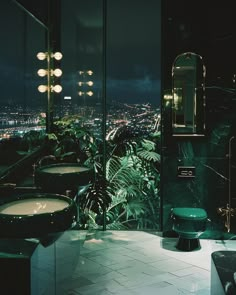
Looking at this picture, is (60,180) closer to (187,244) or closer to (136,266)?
(136,266)

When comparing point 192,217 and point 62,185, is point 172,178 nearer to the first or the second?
point 192,217

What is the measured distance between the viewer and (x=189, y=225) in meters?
4.42

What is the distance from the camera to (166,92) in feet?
16.1

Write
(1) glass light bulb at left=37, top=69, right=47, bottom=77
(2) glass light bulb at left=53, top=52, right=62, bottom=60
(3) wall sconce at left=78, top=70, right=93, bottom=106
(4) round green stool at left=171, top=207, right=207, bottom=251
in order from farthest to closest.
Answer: (2) glass light bulb at left=53, top=52, right=62, bottom=60 < (1) glass light bulb at left=37, top=69, right=47, bottom=77 < (3) wall sconce at left=78, top=70, right=93, bottom=106 < (4) round green stool at left=171, top=207, right=207, bottom=251

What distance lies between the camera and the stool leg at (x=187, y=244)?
4555 millimetres

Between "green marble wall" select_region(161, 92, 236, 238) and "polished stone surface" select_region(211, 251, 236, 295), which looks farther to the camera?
"green marble wall" select_region(161, 92, 236, 238)

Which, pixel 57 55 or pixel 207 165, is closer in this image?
pixel 207 165

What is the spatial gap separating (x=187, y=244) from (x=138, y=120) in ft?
4.78

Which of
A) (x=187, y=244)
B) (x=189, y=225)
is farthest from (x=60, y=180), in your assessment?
Answer: (x=187, y=244)

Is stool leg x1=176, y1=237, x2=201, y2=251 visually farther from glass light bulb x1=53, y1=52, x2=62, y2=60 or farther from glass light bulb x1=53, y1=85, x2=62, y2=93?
glass light bulb x1=53, y1=52, x2=62, y2=60

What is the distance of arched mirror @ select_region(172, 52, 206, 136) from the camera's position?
4863 millimetres

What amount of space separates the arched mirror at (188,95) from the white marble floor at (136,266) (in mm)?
1281

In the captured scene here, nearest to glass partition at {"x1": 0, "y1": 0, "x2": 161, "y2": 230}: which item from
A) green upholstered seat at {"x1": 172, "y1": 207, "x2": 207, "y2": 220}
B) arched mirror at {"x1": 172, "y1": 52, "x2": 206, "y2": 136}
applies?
arched mirror at {"x1": 172, "y1": 52, "x2": 206, "y2": 136}

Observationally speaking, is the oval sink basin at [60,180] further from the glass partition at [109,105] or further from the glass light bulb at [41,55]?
the glass light bulb at [41,55]
